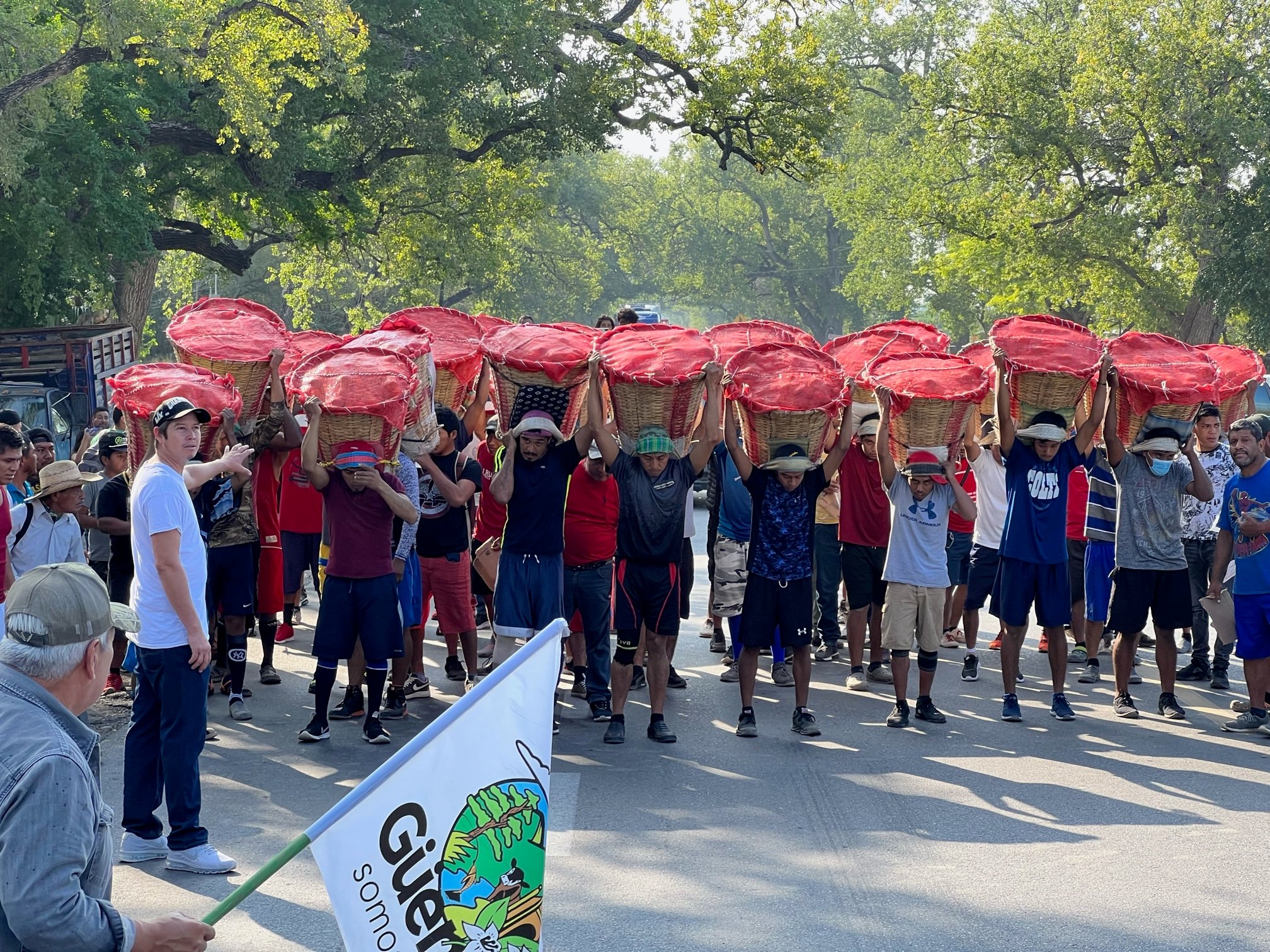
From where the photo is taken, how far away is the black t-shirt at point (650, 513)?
27.2ft

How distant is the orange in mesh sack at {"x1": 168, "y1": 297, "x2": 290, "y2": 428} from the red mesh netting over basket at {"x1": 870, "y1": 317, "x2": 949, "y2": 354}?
4727 millimetres

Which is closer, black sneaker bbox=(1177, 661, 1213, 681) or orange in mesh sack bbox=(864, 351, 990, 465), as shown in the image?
orange in mesh sack bbox=(864, 351, 990, 465)

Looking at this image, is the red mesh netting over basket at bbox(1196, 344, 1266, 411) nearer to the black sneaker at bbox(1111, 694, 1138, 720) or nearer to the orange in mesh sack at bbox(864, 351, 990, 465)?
the black sneaker at bbox(1111, 694, 1138, 720)

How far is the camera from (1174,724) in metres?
8.89

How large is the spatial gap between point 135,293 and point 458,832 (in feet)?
72.9

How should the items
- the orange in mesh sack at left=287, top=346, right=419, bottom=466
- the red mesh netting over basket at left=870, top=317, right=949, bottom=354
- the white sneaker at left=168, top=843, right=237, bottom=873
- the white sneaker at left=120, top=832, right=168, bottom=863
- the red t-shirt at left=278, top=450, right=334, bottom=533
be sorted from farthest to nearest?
the red mesh netting over basket at left=870, top=317, right=949, bottom=354, the red t-shirt at left=278, top=450, right=334, bottom=533, the orange in mesh sack at left=287, top=346, right=419, bottom=466, the white sneaker at left=120, top=832, right=168, bottom=863, the white sneaker at left=168, top=843, right=237, bottom=873

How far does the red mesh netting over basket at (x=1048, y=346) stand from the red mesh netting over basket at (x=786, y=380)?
1.10 m

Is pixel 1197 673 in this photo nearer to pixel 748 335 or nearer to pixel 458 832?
pixel 748 335

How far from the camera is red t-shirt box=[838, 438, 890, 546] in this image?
9.95m

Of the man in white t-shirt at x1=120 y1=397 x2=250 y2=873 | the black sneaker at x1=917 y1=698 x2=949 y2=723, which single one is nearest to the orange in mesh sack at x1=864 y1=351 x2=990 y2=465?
the black sneaker at x1=917 y1=698 x2=949 y2=723

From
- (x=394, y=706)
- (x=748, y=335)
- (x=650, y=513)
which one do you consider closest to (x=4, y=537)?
(x=394, y=706)

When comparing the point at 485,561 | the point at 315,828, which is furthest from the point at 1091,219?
the point at 315,828

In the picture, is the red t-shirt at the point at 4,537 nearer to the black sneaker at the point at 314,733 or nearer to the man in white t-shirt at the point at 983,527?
the black sneaker at the point at 314,733

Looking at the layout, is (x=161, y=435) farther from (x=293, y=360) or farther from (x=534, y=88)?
(x=534, y=88)
